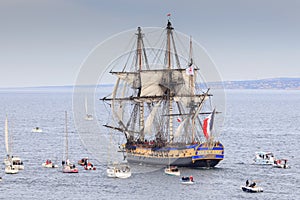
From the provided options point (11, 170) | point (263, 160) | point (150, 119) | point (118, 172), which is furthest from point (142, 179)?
point (263, 160)

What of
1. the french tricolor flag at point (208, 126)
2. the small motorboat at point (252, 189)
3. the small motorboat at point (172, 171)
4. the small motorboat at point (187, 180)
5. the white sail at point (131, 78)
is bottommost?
the small motorboat at point (252, 189)

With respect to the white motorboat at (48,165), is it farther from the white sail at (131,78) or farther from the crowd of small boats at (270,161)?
the crowd of small boats at (270,161)

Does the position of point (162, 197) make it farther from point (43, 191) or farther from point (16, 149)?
point (16, 149)

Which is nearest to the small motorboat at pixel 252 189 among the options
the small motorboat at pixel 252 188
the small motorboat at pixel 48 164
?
the small motorboat at pixel 252 188

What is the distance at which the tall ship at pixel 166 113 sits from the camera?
120375 mm

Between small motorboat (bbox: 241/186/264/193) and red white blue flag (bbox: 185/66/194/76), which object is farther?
red white blue flag (bbox: 185/66/194/76)

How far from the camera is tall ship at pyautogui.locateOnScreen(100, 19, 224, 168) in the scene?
12038 centimetres

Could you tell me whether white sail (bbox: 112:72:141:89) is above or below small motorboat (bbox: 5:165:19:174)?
above

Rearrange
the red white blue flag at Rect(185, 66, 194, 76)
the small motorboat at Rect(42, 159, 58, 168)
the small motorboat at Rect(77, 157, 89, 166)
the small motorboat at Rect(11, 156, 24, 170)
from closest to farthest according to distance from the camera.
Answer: the small motorboat at Rect(11, 156, 24, 170), the small motorboat at Rect(42, 159, 58, 168), the small motorboat at Rect(77, 157, 89, 166), the red white blue flag at Rect(185, 66, 194, 76)

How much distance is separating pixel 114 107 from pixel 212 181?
125ft

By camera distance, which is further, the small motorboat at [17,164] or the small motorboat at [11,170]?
the small motorboat at [17,164]

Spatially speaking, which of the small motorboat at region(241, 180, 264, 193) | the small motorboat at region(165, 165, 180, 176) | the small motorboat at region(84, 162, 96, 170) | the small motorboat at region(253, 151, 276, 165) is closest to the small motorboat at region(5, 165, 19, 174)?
the small motorboat at region(84, 162, 96, 170)

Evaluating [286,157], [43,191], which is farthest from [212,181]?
[286,157]

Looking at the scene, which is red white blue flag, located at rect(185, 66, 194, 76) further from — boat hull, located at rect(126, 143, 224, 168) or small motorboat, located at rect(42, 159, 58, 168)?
small motorboat, located at rect(42, 159, 58, 168)
